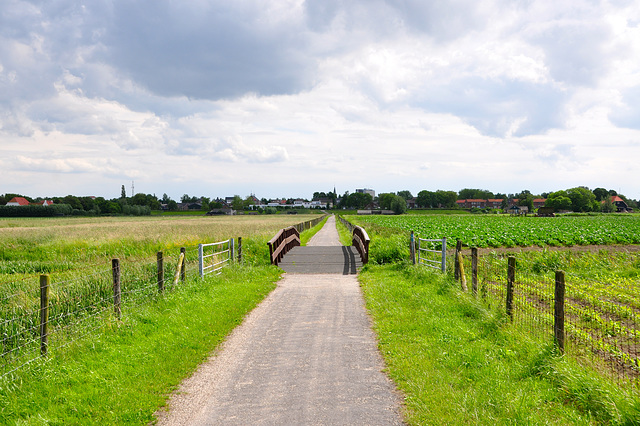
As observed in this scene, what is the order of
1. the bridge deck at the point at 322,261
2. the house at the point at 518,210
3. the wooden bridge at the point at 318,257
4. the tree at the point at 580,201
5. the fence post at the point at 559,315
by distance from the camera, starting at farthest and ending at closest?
the house at the point at 518,210, the tree at the point at 580,201, the wooden bridge at the point at 318,257, the bridge deck at the point at 322,261, the fence post at the point at 559,315

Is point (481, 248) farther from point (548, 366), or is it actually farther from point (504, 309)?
point (548, 366)

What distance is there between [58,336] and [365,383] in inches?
204

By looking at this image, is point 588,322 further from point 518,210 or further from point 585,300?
point 518,210

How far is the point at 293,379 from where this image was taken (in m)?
5.44

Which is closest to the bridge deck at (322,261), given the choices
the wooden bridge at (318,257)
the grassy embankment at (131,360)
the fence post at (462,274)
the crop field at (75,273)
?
the wooden bridge at (318,257)

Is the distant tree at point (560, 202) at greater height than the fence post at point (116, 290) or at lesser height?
greater

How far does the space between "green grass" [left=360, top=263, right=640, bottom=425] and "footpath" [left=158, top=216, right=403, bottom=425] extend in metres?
0.34

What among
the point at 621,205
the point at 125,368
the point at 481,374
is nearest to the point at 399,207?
the point at 621,205

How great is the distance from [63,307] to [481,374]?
9336 millimetres

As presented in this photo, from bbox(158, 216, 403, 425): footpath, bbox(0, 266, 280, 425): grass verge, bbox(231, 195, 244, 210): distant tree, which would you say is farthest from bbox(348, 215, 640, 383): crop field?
bbox(231, 195, 244, 210): distant tree

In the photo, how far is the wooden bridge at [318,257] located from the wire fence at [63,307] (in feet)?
14.5

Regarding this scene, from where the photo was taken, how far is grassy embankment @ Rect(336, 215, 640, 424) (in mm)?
4332

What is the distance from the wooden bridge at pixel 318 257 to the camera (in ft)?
53.5

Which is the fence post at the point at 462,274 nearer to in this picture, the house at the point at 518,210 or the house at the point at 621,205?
the house at the point at 518,210
